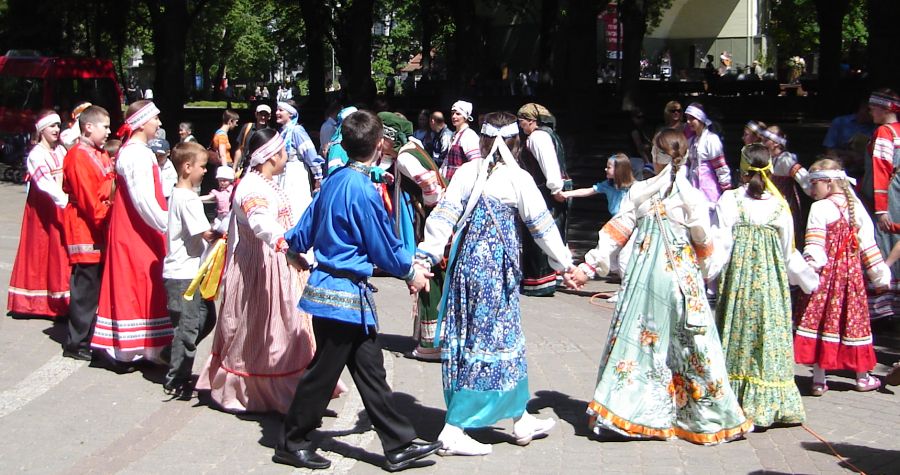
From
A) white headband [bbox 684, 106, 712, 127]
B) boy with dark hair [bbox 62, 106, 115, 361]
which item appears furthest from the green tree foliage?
boy with dark hair [bbox 62, 106, 115, 361]

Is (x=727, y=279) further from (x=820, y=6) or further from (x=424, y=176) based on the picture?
(x=820, y=6)

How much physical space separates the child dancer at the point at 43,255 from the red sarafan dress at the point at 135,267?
167 centimetres

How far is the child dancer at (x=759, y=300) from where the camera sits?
6.28 meters

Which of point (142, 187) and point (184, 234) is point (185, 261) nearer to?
point (184, 234)

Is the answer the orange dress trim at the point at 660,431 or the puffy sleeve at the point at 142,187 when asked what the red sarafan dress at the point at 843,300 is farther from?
the puffy sleeve at the point at 142,187

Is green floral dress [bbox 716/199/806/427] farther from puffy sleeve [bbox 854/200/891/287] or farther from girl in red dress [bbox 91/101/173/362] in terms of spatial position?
girl in red dress [bbox 91/101/173/362]

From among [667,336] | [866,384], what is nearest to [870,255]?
[866,384]

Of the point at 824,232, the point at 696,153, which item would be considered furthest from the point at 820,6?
the point at 824,232

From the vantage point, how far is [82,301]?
301 inches

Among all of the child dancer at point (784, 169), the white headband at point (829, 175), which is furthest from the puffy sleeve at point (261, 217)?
the child dancer at point (784, 169)

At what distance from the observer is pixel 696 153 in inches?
409

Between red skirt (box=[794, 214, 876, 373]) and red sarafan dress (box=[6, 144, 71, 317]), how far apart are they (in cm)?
586

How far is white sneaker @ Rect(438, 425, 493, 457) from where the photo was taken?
5.68 m

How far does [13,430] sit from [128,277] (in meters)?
1.32
